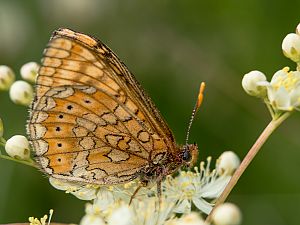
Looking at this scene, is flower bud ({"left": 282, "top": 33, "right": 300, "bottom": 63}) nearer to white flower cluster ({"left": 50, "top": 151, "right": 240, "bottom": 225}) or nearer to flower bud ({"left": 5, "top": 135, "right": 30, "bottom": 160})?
white flower cluster ({"left": 50, "top": 151, "right": 240, "bottom": 225})

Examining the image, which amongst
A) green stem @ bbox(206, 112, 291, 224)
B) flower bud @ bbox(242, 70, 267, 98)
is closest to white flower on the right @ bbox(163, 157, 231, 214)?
green stem @ bbox(206, 112, 291, 224)

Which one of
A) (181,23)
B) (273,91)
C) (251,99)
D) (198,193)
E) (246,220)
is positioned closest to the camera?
(273,91)

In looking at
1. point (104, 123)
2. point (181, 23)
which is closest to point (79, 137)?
point (104, 123)

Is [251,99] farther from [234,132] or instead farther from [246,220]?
[246,220]

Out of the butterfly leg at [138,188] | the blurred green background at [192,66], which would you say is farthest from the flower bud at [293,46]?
the blurred green background at [192,66]

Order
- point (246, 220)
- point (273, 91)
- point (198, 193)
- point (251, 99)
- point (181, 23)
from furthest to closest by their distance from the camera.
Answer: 1. point (181, 23)
2. point (251, 99)
3. point (246, 220)
4. point (198, 193)
5. point (273, 91)

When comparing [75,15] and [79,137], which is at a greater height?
[75,15]

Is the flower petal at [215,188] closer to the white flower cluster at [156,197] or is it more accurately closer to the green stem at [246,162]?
the white flower cluster at [156,197]

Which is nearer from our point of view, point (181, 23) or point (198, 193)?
point (198, 193)
